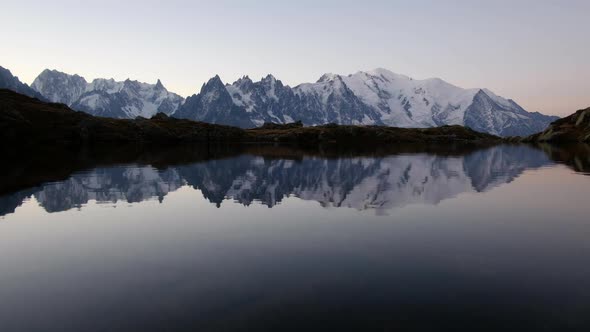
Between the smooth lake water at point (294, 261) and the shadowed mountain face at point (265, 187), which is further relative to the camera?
the shadowed mountain face at point (265, 187)

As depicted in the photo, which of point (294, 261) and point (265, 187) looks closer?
point (294, 261)

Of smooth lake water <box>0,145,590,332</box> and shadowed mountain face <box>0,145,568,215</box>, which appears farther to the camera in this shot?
shadowed mountain face <box>0,145,568,215</box>

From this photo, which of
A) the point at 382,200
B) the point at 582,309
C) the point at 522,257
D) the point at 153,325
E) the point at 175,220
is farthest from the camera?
the point at 382,200

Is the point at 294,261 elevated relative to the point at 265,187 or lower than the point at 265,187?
lower

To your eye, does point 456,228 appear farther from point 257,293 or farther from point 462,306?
point 257,293

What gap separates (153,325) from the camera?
52.6ft

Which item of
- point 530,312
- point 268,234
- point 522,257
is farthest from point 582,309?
point 268,234

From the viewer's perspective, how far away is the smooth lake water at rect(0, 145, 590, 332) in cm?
1678

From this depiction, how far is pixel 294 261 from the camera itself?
24.3m

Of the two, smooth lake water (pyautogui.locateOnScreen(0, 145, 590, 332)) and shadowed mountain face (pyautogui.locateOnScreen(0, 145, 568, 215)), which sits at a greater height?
shadowed mountain face (pyautogui.locateOnScreen(0, 145, 568, 215))

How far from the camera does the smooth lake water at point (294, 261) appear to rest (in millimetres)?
16781

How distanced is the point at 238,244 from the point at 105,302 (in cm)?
1144

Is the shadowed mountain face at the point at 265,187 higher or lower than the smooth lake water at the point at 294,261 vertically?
higher

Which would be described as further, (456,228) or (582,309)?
(456,228)
